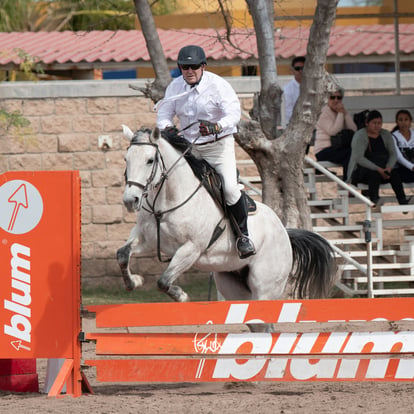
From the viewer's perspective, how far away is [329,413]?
545 centimetres

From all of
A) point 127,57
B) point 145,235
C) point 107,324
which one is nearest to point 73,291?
point 107,324

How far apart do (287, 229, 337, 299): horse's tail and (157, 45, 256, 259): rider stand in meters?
0.93

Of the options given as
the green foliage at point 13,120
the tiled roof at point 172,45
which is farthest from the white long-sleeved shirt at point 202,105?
the tiled roof at point 172,45

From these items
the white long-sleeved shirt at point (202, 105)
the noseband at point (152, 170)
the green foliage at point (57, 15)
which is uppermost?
the green foliage at point (57, 15)

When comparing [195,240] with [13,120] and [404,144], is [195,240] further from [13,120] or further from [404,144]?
[404,144]

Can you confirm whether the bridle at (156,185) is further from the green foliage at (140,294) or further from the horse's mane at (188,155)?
the green foliage at (140,294)

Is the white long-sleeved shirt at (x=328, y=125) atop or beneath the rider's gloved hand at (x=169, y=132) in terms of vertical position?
beneath

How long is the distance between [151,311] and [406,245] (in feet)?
21.4

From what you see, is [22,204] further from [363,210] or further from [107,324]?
[363,210]

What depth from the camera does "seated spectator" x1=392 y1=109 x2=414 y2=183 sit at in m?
11.9

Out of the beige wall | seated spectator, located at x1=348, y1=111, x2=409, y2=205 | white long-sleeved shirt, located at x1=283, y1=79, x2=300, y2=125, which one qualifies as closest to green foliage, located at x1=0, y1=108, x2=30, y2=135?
the beige wall

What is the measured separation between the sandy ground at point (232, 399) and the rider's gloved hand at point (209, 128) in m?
1.82

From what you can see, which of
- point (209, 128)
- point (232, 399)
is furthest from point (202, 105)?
point (232, 399)

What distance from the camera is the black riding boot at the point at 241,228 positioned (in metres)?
6.93
